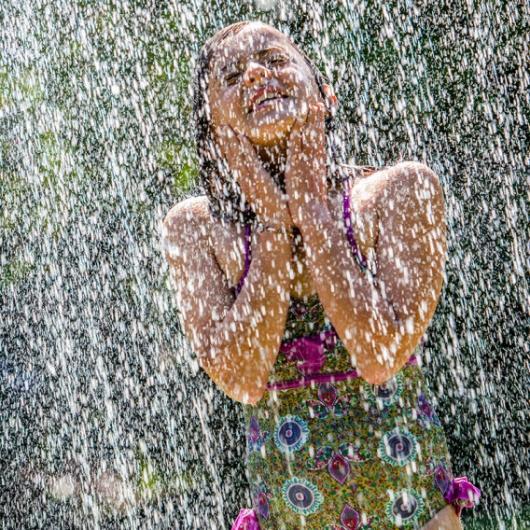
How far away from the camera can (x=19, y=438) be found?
4840mm

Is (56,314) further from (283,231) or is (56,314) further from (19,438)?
(283,231)

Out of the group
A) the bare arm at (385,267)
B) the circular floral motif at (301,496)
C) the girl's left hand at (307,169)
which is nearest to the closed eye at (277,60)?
the girl's left hand at (307,169)

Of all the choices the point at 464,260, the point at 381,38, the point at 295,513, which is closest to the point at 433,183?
the point at 295,513

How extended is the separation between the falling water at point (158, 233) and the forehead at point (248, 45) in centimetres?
251

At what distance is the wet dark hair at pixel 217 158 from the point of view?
151 centimetres

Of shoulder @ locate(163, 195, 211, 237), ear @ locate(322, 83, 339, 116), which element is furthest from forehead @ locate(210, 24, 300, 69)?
shoulder @ locate(163, 195, 211, 237)

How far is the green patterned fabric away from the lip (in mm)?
502

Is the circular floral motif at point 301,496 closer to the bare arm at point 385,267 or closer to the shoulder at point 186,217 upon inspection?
the bare arm at point 385,267

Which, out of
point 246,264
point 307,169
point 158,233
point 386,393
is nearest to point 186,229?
point 246,264

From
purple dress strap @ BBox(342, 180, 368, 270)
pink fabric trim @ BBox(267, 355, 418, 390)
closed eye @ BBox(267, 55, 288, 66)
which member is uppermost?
closed eye @ BBox(267, 55, 288, 66)

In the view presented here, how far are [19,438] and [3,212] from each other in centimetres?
157

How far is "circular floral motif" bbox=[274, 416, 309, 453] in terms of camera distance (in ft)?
4.27

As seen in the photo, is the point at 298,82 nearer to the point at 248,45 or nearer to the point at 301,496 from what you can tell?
the point at 248,45

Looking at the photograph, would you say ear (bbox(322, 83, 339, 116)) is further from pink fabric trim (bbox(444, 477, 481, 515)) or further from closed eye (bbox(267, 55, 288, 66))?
pink fabric trim (bbox(444, 477, 481, 515))
